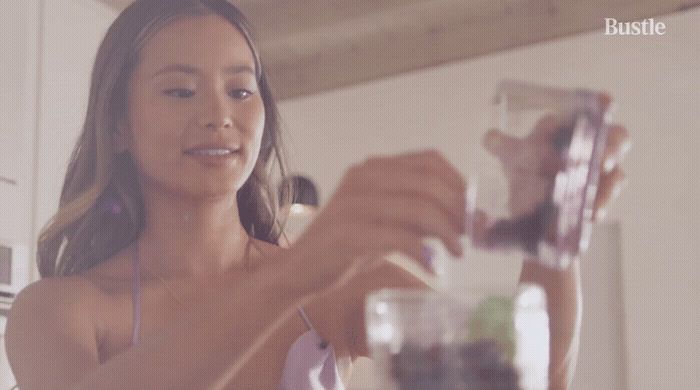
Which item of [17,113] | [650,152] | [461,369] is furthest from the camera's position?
[650,152]

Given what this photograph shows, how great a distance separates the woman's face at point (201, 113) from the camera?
71 cm

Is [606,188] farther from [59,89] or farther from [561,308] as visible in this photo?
[59,89]

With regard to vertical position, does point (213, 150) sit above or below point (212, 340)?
above

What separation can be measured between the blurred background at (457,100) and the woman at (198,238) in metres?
1.33

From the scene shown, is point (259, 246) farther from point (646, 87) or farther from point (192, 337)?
point (646, 87)

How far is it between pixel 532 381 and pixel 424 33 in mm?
2958

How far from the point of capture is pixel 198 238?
0.87 meters

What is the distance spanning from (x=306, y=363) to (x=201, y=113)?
306 millimetres

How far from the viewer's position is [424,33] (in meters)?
3.29

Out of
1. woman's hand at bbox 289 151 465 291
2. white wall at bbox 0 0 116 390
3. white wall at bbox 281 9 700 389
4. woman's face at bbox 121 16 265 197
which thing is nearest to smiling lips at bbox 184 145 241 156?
woman's face at bbox 121 16 265 197

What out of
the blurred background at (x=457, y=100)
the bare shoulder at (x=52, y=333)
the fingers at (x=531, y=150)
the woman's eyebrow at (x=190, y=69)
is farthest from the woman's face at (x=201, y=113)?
the blurred background at (x=457, y=100)

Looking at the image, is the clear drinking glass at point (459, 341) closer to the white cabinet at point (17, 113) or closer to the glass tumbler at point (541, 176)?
the glass tumbler at point (541, 176)

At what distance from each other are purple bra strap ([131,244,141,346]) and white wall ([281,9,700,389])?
6.04ft

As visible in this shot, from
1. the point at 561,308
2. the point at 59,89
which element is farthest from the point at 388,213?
the point at 59,89
